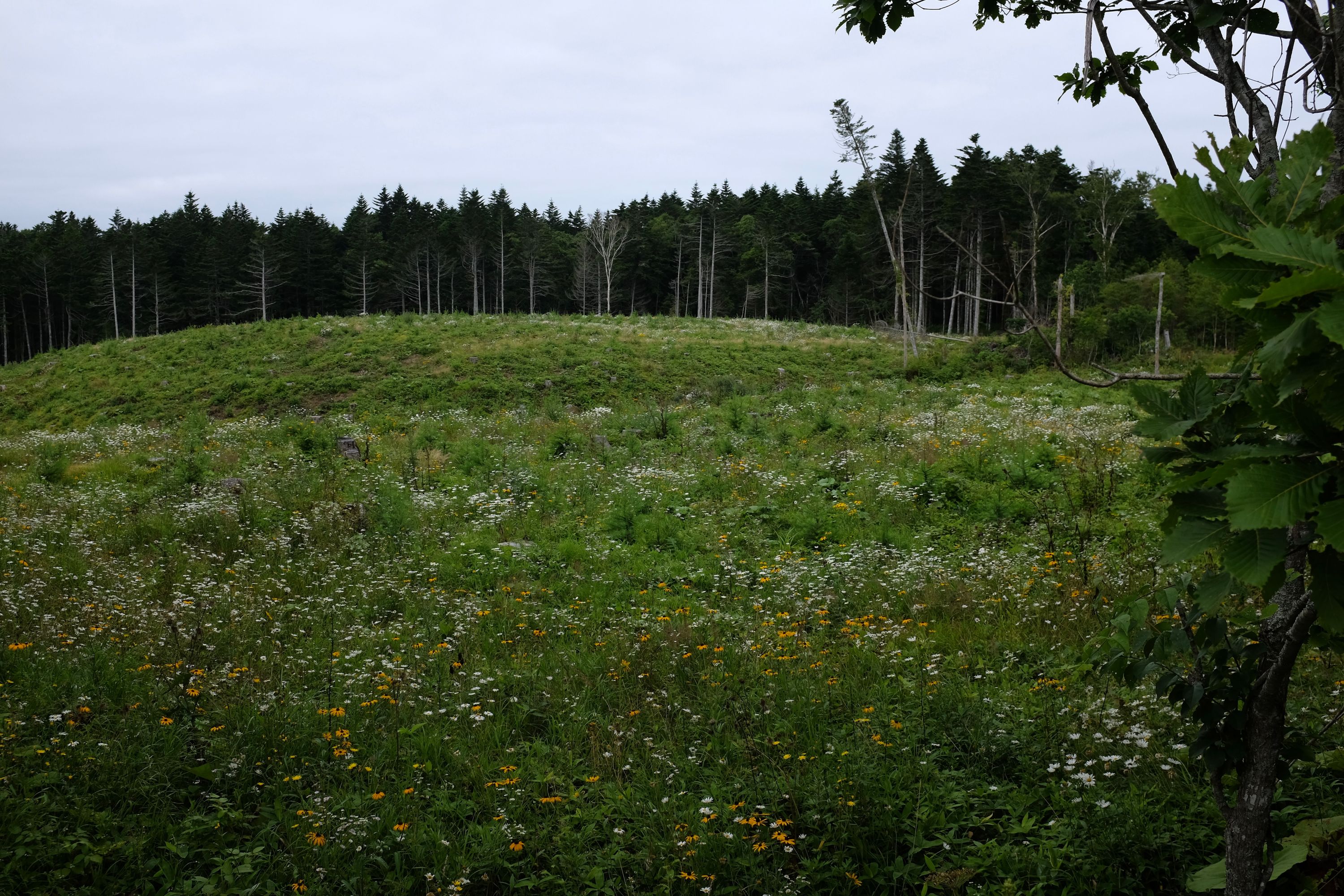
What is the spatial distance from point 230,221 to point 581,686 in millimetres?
73791

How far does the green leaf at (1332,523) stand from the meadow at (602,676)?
6.28 feet

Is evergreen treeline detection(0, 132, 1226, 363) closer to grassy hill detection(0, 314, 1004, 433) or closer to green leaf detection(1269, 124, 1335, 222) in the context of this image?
grassy hill detection(0, 314, 1004, 433)

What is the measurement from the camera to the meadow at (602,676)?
3432mm

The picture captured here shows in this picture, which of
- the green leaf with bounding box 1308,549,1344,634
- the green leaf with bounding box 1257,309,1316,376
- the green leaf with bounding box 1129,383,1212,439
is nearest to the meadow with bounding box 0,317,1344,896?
the green leaf with bounding box 1129,383,1212,439

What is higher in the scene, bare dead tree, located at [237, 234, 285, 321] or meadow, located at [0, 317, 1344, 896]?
bare dead tree, located at [237, 234, 285, 321]

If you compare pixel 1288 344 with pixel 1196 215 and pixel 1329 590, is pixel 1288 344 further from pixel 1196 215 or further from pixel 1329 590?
pixel 1329 590

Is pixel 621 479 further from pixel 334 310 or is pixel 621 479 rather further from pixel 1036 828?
pixel 334 310

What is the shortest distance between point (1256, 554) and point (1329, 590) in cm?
20

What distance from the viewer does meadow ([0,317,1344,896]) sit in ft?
11.3

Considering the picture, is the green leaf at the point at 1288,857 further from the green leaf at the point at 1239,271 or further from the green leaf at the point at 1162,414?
the green leaf at the point at 1239,271

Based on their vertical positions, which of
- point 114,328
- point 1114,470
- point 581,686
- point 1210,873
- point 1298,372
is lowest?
point 581,686

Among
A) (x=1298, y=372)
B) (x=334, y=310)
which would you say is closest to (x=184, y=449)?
(x=1298, y=372)

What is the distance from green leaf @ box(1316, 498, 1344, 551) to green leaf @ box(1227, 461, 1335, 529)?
0.03 m

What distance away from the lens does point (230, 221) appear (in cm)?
6400
